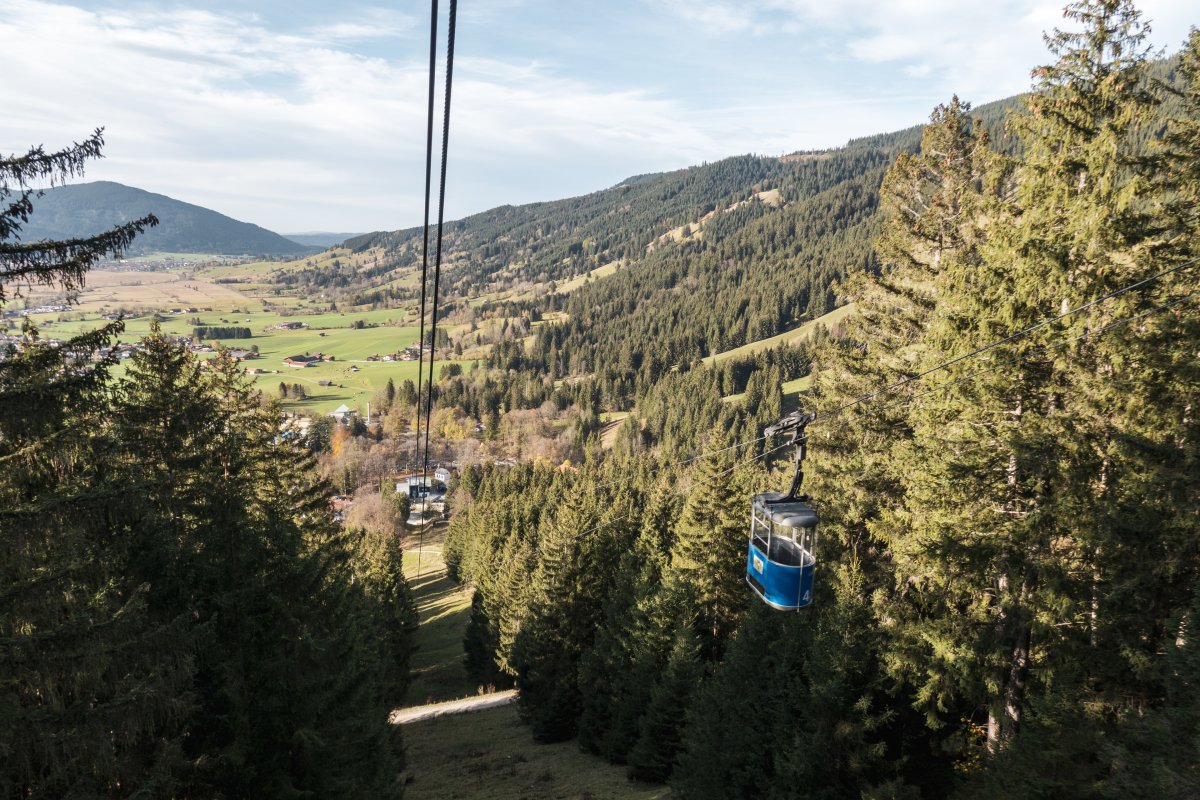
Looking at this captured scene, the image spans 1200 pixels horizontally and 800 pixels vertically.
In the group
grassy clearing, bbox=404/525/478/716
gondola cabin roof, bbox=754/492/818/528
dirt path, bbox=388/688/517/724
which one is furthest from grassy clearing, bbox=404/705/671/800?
gondola cabin roof, bbox=754/492/818/528

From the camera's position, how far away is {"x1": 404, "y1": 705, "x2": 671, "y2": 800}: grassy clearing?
73.3 ft

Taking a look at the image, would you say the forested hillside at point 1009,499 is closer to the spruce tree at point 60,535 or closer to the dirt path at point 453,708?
the spruce tree at point 60,535

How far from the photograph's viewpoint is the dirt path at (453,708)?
3434 cm

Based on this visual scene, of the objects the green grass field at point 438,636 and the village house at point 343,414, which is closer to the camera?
the green grass field at point 438,636

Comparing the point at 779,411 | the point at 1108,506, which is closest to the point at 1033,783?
the point at 1108,506

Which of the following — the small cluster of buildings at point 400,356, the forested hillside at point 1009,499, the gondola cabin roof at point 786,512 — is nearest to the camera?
the forested hillside at point 1009,499

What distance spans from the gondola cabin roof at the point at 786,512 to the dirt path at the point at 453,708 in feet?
92.1

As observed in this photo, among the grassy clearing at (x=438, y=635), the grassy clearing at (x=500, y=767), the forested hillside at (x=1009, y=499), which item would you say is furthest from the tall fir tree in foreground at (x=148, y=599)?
the grassy clearing at (x=438, y=635)

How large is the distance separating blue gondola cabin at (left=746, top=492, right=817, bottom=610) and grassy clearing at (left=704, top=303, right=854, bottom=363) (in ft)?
499

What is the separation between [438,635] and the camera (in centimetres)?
5369

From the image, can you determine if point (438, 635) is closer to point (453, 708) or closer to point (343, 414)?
point (453, 708)

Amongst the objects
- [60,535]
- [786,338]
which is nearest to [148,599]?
[60,535]

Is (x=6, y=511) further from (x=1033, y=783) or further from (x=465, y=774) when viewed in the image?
(x=465, y=774)

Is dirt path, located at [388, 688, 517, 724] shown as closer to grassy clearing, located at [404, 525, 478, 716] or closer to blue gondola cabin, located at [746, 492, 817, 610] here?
grassy clearing, located at [404, 525, 478, 716]
